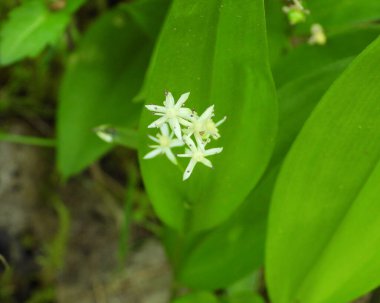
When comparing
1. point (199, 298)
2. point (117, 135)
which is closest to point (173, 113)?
point (117, 135)

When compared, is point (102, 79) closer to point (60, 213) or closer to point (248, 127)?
point (60, 213)

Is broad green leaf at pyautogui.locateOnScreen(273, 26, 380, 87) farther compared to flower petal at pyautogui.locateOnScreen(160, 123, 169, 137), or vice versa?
broad green leaf at pyautogui.locateOnScreen(273, 26, 380, 87)

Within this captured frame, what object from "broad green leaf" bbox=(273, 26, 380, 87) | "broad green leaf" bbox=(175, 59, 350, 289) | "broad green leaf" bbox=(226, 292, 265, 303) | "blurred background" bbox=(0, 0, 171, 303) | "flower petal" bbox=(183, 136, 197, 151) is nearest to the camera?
"flower petal" bbox=(183, 136, 197, 151)

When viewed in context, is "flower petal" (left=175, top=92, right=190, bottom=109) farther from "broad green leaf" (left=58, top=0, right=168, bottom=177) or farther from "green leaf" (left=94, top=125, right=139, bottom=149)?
"broad green leaf" (left=58, top=0, right=168, bottom=177)

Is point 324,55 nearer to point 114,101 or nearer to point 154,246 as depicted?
→ point 114,101

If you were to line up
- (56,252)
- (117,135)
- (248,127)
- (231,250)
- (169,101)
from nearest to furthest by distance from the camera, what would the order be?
(169,101) < (248,127) < (117,135) < (231,250) < (56,252)

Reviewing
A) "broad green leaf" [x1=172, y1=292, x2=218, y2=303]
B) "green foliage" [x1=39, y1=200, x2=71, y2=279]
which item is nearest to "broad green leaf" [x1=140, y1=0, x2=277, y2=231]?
"broad green leaf" [x1=172, y1=292, x2=218, y2=303]

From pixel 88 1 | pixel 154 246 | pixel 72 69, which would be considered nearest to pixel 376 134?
pixel 72 69

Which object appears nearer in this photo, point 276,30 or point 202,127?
point 202,127
